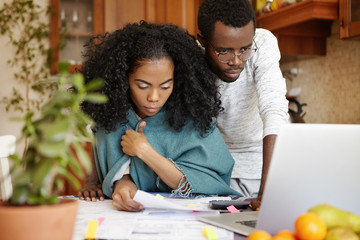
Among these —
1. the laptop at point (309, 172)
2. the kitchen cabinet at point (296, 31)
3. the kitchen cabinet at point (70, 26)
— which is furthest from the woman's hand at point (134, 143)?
the kitchen cabinet at point (70, 26)

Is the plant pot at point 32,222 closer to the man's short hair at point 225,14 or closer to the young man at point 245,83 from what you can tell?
the young man at point 245,83

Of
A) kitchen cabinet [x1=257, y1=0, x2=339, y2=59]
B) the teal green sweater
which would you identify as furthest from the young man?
kitchen cabinet [x1=257, y1=0, x2=339, y2=59]

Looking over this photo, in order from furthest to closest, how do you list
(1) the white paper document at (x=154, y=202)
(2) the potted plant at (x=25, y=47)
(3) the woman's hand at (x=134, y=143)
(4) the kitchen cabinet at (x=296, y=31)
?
(2) the potted plant at (x=25, y=47)
(4) the kitchen cabinet at (x=296, y=31)
(3) the woman's hand at (x=134, y=143)
(1) the white paper document at (x=154, y=202)

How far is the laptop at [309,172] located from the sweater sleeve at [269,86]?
517 mm

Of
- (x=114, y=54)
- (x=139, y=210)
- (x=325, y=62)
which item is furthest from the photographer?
(x=325, y=62)

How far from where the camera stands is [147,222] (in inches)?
35.8

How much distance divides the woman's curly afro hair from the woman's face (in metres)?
0.03

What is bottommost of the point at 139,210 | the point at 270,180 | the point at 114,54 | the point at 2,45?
the point at 139,210

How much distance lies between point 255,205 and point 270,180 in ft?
1.26

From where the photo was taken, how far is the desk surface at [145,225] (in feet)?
2.65

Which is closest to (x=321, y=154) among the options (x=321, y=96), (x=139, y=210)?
(x=139, y=210)

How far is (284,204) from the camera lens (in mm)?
711

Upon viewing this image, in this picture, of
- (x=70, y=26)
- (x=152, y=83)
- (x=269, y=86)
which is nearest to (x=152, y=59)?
(x=152, y=83)

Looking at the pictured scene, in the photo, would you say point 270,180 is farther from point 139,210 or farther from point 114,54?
point 114,54
